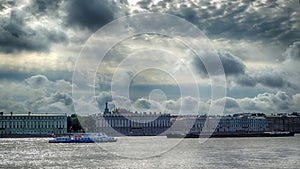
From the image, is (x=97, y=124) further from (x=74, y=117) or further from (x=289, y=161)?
(x=289, y=161)

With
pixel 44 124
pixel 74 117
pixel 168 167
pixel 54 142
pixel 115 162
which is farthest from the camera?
pixel 74 117

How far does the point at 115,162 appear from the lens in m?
40.6

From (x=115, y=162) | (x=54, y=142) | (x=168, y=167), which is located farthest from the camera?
(x=54, y=142)

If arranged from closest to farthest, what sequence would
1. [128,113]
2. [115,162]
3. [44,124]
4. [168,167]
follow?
[168,167] < [115,162] < [44,124] < [128,113]

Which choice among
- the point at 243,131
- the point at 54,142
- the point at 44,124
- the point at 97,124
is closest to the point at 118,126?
the point at 97,124

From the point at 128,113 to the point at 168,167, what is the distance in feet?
355

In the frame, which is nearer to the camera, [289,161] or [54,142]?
[289,161]

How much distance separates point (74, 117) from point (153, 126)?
23.2 meters

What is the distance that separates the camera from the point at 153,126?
5605 inches

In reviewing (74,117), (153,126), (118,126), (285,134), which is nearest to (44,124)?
(74,117)

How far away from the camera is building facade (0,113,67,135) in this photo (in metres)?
118

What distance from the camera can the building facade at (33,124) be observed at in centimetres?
11831

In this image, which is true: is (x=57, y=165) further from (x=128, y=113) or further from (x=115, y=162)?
(x=128, y=113)

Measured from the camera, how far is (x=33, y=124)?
121 metres
